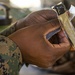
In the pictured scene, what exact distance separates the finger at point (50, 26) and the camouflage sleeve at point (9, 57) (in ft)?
0.51

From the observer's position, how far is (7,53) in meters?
0.69

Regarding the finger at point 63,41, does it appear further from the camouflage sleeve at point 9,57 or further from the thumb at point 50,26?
the camouflage sleeve at point 9,57

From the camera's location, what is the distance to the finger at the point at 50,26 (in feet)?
2.59

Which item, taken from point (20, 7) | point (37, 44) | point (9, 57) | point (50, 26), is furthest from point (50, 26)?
point (20, 7)

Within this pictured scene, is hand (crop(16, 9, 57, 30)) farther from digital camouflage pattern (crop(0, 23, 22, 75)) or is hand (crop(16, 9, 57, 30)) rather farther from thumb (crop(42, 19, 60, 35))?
digital camouflage pattern (crop(0, 23, 22, 75))

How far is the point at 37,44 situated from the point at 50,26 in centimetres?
12

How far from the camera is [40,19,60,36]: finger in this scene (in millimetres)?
790

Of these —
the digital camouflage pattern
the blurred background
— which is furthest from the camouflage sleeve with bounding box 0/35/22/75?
the blurred background

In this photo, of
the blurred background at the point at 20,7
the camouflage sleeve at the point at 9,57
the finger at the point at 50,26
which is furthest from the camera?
the blurred background at the point at 20,7

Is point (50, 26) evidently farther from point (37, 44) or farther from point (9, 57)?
point (9, 57)

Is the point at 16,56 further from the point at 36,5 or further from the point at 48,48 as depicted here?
the point at 36,5

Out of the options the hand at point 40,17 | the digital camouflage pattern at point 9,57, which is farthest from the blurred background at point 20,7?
the digital camouflage pattern at point 9,57

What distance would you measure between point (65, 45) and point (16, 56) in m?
0.27

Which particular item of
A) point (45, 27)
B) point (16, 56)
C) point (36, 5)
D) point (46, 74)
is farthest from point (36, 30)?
point (36, 5)
